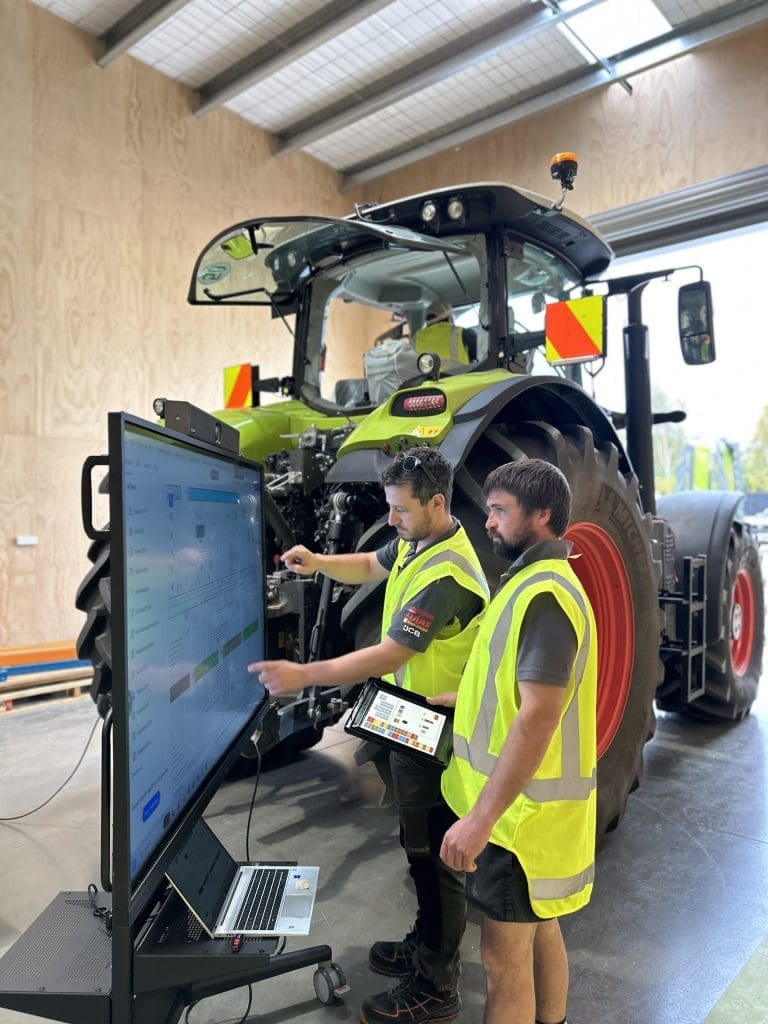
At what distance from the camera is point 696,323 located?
11.6 feet

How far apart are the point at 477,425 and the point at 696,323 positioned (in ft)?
5.95

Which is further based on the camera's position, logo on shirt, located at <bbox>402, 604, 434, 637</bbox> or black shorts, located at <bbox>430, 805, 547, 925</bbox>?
logo on shirt, located at <bbox>402, 604, 434, 637</bbox>

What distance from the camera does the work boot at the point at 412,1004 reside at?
1.85 meters

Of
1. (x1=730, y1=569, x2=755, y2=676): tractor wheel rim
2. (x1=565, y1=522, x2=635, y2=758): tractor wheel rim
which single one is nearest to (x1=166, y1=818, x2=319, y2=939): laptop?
(x1=565, y1=522, x2=635, y2=758): tractor wheel rim

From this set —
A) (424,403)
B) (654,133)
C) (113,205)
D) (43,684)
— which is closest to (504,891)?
(424,403)

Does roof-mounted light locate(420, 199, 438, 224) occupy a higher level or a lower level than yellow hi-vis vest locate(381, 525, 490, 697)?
higher

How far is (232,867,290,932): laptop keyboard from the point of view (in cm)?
147

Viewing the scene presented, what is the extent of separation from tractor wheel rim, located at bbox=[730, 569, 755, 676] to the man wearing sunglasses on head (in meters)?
3.32

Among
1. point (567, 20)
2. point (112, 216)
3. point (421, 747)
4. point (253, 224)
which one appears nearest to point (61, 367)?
point (112, 216)

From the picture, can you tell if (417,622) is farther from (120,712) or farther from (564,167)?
(564,167)

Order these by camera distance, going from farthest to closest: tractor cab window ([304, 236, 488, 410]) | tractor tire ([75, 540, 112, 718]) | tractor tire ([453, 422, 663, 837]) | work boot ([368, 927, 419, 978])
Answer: tractor cab window ([304, 236, 488, 410]) < tractor tire ([75, 540, 112, 718]) < tractor tire ([453, 422, 663, 837]) < work boot ([368, 927, 419, 978])

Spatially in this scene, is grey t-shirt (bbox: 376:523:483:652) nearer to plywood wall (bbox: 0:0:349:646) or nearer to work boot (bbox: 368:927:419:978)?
work boot (bbox: 368:927:419:978)

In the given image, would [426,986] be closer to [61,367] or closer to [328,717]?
[328,717]

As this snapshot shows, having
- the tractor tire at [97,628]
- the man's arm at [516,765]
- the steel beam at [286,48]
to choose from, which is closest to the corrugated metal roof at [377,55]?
the steel beam at [286,48]
